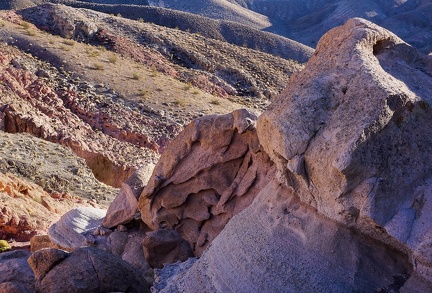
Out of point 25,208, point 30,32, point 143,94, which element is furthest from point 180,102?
point 25,208

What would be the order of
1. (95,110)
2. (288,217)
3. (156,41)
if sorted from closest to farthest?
(288,217) → (95,110) → (156,41)

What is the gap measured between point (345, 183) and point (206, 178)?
3.97m

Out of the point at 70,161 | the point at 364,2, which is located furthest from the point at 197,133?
the point at 364,2

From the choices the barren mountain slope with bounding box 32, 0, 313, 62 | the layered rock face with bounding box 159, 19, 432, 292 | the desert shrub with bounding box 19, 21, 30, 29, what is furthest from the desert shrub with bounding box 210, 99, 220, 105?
the layered rock face with bounding box 159, 19, 432, 292

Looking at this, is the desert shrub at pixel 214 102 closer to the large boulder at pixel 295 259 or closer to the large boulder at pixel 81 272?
the large boulder at pixel 81 272

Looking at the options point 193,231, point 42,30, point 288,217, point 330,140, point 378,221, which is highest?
point 330,140

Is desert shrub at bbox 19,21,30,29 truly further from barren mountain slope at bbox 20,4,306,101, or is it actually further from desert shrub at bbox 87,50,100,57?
desert shrub at bbox 87,50,100,57

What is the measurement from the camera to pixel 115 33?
129 feet

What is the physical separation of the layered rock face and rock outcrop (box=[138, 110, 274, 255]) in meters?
2.24


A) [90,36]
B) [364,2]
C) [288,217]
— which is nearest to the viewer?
[288,217]

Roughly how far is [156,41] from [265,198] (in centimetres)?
3517

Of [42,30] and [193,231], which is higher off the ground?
[193,231]

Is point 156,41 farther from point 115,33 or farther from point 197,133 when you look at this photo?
point 197,133

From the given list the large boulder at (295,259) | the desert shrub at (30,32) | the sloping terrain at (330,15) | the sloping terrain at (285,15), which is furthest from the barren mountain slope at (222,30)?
the large boulder at (295,259)
